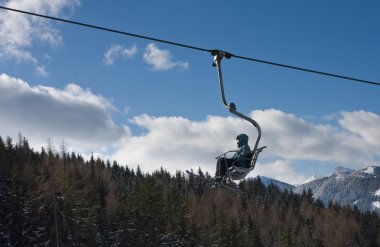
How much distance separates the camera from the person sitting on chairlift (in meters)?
17.4

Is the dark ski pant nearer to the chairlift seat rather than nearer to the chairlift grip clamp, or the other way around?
the chairlift seat

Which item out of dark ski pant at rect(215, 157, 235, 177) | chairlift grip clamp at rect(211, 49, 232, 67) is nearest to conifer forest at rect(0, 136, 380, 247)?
dark ski pant at rect(215, 157, 235, 177)

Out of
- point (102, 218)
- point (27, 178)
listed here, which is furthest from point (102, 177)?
point (27, 178)

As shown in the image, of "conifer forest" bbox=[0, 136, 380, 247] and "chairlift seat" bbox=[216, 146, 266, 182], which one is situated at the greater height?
"conifer forest" bbox=[0, 136, 380, 247]

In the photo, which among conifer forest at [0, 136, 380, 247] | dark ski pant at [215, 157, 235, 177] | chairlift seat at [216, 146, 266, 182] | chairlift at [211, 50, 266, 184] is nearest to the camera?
chairlift at [211, 50, 266, 184]

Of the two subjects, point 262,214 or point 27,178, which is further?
point 262,214

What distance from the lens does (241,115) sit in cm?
1509

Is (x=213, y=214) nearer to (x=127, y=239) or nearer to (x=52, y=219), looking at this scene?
(x=127, y=239)

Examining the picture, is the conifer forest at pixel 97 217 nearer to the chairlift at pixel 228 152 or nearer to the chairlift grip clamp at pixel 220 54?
the chairlift at pixel 228 152

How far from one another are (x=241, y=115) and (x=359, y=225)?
499ft

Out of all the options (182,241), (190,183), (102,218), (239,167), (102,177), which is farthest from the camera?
(190,183)

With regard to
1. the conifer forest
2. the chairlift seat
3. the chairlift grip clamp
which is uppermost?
the conifer forest

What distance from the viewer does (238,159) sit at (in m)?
17.4

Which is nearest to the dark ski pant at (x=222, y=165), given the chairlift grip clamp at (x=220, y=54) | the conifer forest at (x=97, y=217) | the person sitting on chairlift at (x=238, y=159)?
the person sitting on chairlift at (x=238, y=159)
